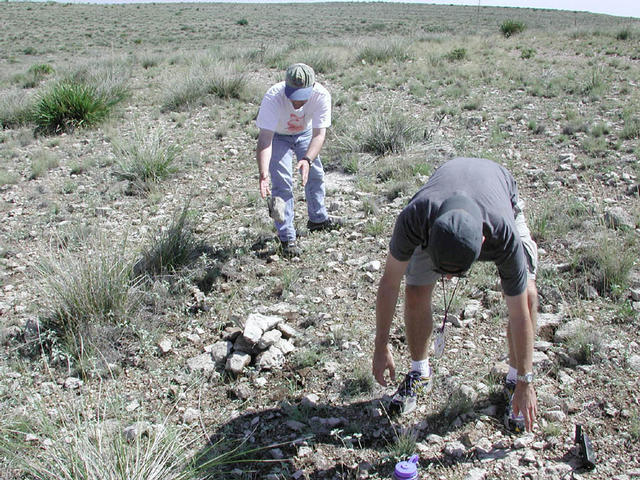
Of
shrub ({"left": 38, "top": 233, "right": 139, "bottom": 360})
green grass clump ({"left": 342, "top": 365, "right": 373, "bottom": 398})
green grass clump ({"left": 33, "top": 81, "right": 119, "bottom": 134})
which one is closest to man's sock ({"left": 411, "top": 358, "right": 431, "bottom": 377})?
green grass clump ({"left": 342, "top": 365, "right": 373, "bottom": 398})

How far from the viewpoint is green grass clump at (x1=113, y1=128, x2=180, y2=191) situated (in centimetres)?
637

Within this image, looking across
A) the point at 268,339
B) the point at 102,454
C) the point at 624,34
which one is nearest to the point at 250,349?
the point at 268,339

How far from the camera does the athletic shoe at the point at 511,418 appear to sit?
9.07 feet

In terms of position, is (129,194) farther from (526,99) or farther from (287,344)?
(526,99)

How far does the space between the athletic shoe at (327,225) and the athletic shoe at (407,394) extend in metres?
2.36

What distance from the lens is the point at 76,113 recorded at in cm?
878

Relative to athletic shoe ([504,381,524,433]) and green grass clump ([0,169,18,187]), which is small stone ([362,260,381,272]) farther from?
green grass clump ([0,169,18,187])

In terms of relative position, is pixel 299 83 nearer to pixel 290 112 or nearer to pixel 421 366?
pixel 290 112

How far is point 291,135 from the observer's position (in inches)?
182

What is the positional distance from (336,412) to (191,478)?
3.00 ft

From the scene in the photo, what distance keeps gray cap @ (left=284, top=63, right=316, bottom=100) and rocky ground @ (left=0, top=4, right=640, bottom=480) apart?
1.36 m

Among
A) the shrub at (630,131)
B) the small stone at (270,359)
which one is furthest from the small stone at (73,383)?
the shrub at (630,131)

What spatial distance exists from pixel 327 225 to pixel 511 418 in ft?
9.05

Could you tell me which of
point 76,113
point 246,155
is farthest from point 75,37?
point 246,155
